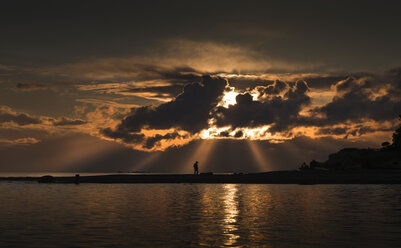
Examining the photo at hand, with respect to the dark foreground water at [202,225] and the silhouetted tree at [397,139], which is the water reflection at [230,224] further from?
the silhouetted tree at [397,139]

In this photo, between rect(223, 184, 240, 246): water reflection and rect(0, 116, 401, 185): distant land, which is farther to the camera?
rect(0, 116, 401, 185): distant land

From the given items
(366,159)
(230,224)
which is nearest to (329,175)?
(366,159)

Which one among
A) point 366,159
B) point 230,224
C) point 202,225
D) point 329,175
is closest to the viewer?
point 202,225

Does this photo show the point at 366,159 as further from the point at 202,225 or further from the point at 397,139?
the point at 202,225

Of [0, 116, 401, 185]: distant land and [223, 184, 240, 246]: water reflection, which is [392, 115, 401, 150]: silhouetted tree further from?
[223, 184, 240, 246]: water reflection

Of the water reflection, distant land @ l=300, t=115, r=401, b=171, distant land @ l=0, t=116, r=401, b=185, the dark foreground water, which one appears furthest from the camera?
distant land @ l=300, t=115, r=401, b=171

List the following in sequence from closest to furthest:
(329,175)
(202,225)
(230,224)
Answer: (202,225) < (230,224) < (329,175)

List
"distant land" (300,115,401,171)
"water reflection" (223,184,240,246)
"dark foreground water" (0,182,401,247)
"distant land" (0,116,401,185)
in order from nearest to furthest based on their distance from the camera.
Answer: "dark foreground water" (0,182,401,247) < "water reflection" (223,184,240,246) < "distant land" (0,116,401,185) < "distant land" (300,115,401,171)

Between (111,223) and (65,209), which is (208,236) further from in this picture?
(65,209)

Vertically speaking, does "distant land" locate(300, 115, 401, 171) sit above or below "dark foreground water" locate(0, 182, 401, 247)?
above

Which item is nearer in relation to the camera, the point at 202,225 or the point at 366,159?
the point at 202,225

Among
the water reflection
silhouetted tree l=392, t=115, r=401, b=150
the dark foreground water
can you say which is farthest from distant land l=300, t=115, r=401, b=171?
the water reflection

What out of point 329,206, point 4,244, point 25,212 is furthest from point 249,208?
point 4,244

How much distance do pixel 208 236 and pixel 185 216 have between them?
8.46 m
